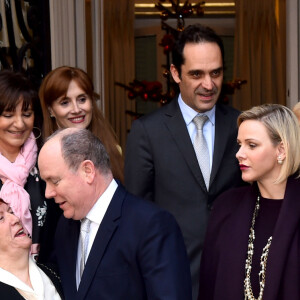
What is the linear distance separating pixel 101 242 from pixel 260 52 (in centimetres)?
702

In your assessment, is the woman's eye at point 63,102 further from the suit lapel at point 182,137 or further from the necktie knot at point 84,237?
the necktie knot at point 84,237

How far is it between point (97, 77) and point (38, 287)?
10.6 feet

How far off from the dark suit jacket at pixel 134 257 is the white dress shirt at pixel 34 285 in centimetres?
22

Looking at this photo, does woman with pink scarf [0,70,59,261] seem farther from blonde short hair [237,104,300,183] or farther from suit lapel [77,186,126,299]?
blonde short hair [237,104,300,183]

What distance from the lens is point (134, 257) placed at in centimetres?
246

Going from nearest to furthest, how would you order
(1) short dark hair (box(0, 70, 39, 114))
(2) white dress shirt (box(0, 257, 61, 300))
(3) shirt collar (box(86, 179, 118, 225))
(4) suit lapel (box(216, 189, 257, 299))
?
1. (3) shirt collar (box(86, 179, 118, 225))
2. (2) white dress shirt (box(0, 257, 61, 300))
3. (4) suit lapel (box(216, 189, 257, 299))
4. (1) short dark hair (box(0, 70, 39, 114))

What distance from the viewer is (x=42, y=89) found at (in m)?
3.62

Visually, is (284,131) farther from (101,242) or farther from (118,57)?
(118,57)

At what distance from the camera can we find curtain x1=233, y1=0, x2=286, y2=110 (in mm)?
9070

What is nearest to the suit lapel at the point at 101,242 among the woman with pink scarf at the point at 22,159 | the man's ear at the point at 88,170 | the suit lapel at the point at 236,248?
the man's ear at the point at 88,170

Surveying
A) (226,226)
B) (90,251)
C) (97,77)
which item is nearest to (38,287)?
(90,251)

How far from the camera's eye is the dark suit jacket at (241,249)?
8.80 feet

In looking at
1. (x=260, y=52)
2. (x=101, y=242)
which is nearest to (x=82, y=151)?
(x=101, y=242)

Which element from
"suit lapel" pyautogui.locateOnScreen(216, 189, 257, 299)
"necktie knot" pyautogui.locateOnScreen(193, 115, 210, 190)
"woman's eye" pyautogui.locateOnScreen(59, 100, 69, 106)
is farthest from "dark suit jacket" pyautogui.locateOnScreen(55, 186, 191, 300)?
"woman's eye" pyautogui.locateOnScreen(59, 100, 69, 106)
